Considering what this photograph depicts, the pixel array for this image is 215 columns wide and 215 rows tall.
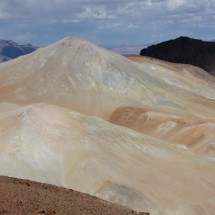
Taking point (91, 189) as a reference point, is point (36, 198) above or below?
above

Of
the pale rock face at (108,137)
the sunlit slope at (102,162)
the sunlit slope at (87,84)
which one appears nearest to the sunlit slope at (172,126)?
the pale rock face at (108,137)

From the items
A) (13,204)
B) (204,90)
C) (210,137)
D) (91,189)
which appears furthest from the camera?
(204,90)

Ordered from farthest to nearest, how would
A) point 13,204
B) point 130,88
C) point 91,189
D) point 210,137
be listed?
1. point 130,88
2. point 210,137
3. point 91,189
4. point 13,204

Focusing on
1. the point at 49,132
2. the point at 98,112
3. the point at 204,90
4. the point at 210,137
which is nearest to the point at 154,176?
the point at 49,132

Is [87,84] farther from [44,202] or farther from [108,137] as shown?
[44,202]

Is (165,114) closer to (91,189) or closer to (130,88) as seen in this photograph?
(130,88)

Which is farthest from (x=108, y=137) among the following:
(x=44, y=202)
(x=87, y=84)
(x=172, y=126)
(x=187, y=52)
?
(x=187, y=52)

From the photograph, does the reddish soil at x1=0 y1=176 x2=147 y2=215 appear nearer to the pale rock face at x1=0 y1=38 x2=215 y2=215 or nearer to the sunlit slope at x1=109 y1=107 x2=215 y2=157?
the pale rock face at x1=0 y1=38 x2=215 y2=215
